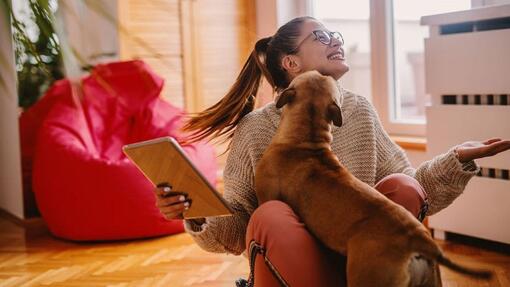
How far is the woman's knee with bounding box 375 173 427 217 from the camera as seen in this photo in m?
1.63

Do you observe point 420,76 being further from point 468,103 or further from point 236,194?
point 236,194

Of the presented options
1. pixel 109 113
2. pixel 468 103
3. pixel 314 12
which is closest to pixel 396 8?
pixel 314 12

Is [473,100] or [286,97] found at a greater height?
[286,97]

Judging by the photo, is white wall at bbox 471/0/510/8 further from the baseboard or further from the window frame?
the baseboard

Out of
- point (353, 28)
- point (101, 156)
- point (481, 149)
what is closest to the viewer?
point (481, 149)

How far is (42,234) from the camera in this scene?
3.68m

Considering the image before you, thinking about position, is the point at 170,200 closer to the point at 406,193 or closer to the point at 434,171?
the point at 406,193

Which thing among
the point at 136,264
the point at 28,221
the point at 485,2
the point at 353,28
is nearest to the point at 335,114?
the point at 136,264

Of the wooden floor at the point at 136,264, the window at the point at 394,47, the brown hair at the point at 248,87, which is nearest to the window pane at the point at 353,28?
the window at the point at 394,47

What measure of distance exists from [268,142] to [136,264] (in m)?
1.31

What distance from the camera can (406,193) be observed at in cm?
163

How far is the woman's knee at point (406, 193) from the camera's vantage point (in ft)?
5.34

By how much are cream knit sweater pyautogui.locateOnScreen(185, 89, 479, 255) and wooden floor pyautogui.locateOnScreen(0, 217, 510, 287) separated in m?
0.70

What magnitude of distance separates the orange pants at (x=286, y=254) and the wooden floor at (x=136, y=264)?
1009 millimetres
